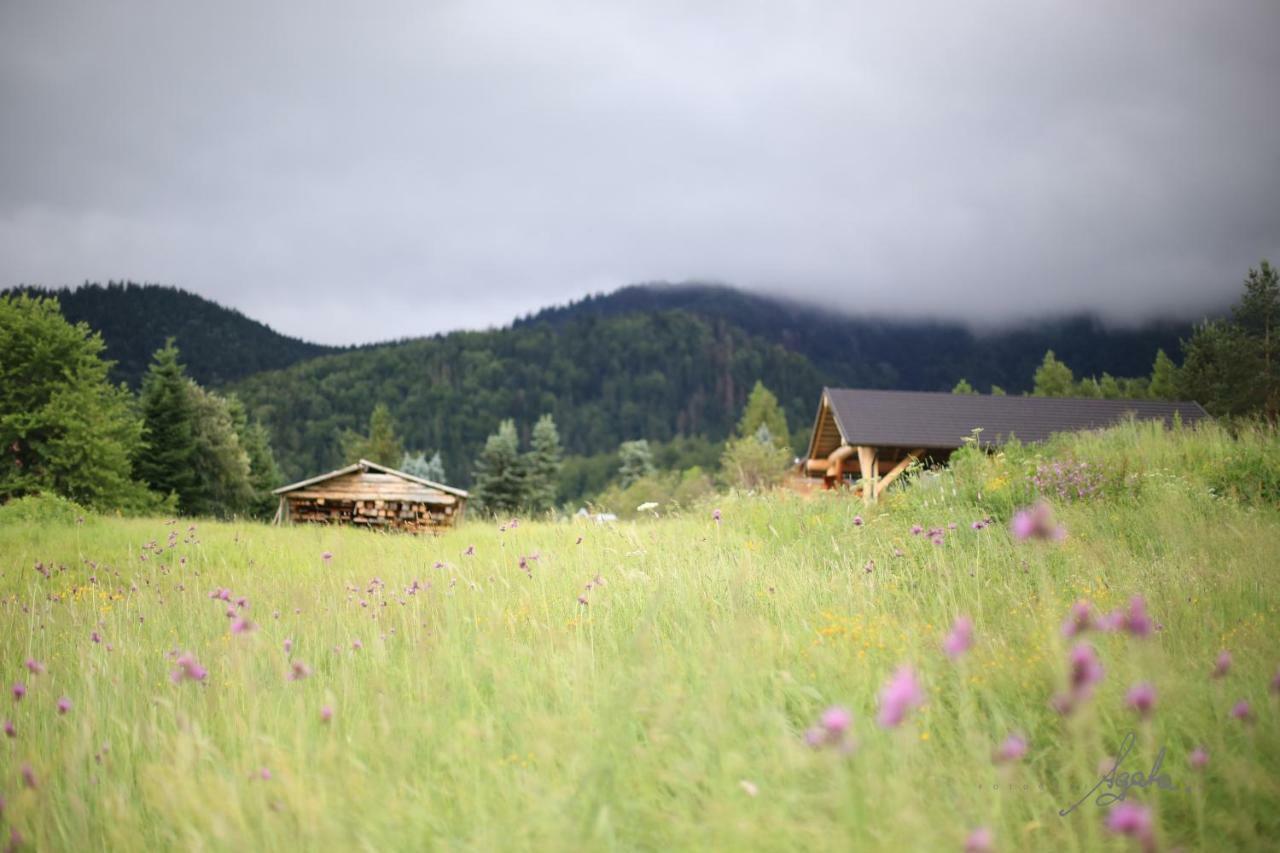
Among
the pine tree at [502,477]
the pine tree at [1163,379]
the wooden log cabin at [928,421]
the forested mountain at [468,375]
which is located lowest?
the pine tree at [502,477]

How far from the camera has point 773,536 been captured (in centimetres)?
709

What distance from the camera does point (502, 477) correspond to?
161ft

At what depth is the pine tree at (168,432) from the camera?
29094 millimetres

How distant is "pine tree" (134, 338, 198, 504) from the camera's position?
95.5 ft

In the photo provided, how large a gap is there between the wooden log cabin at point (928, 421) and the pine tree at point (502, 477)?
3205cm

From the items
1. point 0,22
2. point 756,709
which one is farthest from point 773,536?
point 0,22

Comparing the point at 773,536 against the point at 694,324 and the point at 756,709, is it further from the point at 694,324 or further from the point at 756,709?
the point at 694,324

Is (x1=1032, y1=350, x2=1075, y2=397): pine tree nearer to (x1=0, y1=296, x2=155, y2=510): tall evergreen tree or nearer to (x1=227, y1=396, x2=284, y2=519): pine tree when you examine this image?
(x1=227, y1=396, x2=284, y2=519): pine tree

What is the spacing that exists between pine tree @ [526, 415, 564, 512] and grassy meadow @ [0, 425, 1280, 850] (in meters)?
44.0

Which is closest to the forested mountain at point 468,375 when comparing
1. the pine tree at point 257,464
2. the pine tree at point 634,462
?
the pine tree at point 634,462

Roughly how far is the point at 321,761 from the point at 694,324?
19660 centimetres

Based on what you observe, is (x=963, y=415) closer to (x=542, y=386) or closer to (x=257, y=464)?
(x=257, y=464)

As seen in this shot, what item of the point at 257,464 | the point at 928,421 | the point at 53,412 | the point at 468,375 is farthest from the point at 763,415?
the point at 468,375

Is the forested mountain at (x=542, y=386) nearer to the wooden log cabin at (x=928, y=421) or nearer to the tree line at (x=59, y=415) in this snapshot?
the tree line at (x=59, y=415)
